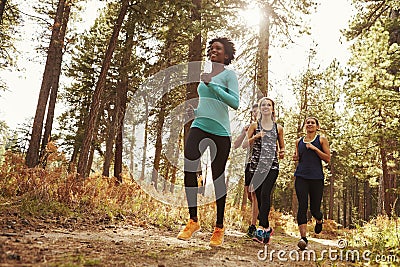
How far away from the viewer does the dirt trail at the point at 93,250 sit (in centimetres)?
259

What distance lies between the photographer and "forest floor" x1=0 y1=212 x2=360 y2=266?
8.57ft

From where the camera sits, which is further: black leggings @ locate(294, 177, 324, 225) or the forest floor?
black leggings @ locate(294, 177, 324, 225)

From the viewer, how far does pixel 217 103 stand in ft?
15.2

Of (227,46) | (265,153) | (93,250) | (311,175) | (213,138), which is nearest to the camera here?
(93,250)

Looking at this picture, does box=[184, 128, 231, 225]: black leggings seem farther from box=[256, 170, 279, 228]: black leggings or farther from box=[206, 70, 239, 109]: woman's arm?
box=[256, 170, 279, 228]: black leggings

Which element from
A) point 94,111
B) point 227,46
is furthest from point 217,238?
point 94,111

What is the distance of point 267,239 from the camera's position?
5914 mm

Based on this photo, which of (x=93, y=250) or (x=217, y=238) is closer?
(x=93, y=250)

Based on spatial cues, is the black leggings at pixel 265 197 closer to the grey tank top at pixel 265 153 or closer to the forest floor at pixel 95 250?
the grey tank top at pixel 265 153

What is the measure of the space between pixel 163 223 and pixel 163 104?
11138mm

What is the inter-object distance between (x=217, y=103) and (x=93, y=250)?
231 cm

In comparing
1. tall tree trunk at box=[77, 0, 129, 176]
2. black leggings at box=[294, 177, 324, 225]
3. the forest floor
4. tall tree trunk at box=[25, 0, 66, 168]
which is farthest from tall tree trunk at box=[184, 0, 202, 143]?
the forest floor

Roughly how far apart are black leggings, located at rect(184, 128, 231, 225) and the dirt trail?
0.56 metres

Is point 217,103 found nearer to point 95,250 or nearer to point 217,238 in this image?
point 217,238
